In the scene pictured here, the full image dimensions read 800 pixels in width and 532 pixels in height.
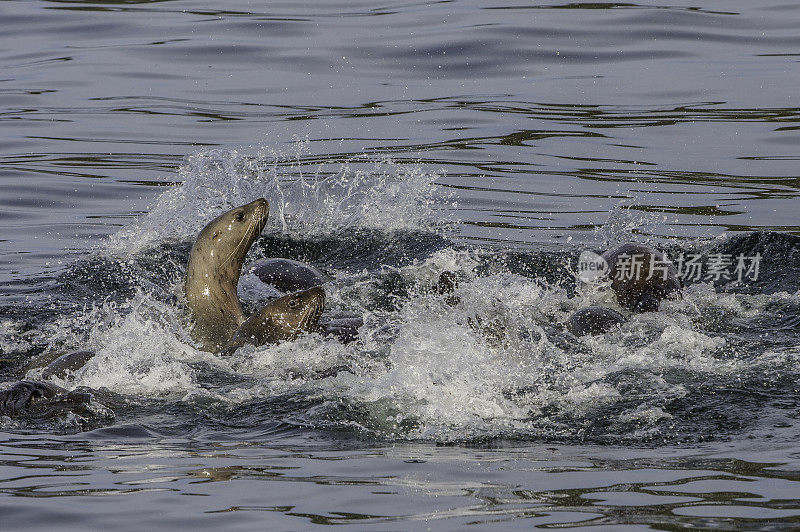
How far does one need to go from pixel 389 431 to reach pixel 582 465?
3.08ft

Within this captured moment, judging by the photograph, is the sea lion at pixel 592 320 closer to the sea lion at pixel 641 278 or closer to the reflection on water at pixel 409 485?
the sea lion at pixel 641 278

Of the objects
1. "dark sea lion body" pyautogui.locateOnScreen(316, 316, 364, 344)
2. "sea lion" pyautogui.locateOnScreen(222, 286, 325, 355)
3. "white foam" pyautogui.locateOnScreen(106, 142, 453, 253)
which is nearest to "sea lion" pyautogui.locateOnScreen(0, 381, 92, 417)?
"sea lion" pyautogui.locateOnScreen(222, 286, 325, 355)

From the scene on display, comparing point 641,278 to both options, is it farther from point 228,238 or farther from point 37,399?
point 37,399

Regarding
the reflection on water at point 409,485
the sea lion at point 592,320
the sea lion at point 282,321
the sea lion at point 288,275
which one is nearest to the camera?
the reflection on water at point 409,485

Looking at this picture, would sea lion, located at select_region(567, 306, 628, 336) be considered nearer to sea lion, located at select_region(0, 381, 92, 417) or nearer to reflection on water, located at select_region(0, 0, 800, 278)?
reflection on water, located at select_region(0, 0, 800, 278)

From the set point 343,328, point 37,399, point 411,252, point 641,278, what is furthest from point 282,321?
point 411,252

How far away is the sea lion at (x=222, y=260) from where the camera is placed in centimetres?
785

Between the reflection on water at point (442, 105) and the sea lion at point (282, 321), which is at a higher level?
the reflection on water at point (442, 105)

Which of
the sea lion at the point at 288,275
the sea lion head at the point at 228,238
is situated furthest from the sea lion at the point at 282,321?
the sea lion at the point at 288,275

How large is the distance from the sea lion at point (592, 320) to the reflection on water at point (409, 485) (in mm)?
2183

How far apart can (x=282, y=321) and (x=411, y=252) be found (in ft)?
9.35

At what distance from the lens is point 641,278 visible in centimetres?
826

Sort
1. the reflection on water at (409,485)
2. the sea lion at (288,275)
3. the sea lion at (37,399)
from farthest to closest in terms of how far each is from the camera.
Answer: the sea lion at (288,275) → the sea lion at (37,399) → the reflection on water at (409,485)

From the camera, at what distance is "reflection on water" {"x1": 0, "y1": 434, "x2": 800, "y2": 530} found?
4227 millimetres
